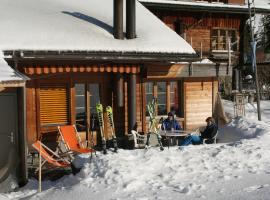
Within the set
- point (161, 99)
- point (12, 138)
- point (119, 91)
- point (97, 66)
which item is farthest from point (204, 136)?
point (12, 138)

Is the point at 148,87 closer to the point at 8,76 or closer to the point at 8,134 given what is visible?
the point at 8,134

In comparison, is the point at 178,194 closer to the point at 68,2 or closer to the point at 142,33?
the point at 142,33

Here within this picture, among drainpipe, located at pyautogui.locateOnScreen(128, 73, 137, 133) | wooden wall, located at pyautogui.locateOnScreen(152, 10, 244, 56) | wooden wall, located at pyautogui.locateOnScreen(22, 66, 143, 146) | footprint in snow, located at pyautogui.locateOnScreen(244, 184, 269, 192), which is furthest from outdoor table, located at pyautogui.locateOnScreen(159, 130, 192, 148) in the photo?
wooden wall, located at pyautogui.locateOnScreen(152, 10, 244, 56)

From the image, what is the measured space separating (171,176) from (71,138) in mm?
3881

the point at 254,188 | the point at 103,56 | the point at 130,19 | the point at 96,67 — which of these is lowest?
the point at 254,188

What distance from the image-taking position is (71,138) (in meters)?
11.5

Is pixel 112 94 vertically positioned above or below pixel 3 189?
above

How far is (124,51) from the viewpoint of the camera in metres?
12.0

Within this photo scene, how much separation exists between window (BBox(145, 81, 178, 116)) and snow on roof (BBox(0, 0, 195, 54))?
1462 mm

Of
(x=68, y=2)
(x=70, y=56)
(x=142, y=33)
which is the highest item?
(x=68, y=2)

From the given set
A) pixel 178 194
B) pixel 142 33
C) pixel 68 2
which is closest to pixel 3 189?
pixel 178 194

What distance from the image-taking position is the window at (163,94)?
13.8 metres

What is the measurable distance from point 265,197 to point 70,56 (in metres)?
6.25

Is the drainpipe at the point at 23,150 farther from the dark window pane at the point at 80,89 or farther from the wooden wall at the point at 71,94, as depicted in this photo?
the dark window pane at the point at 80,89
